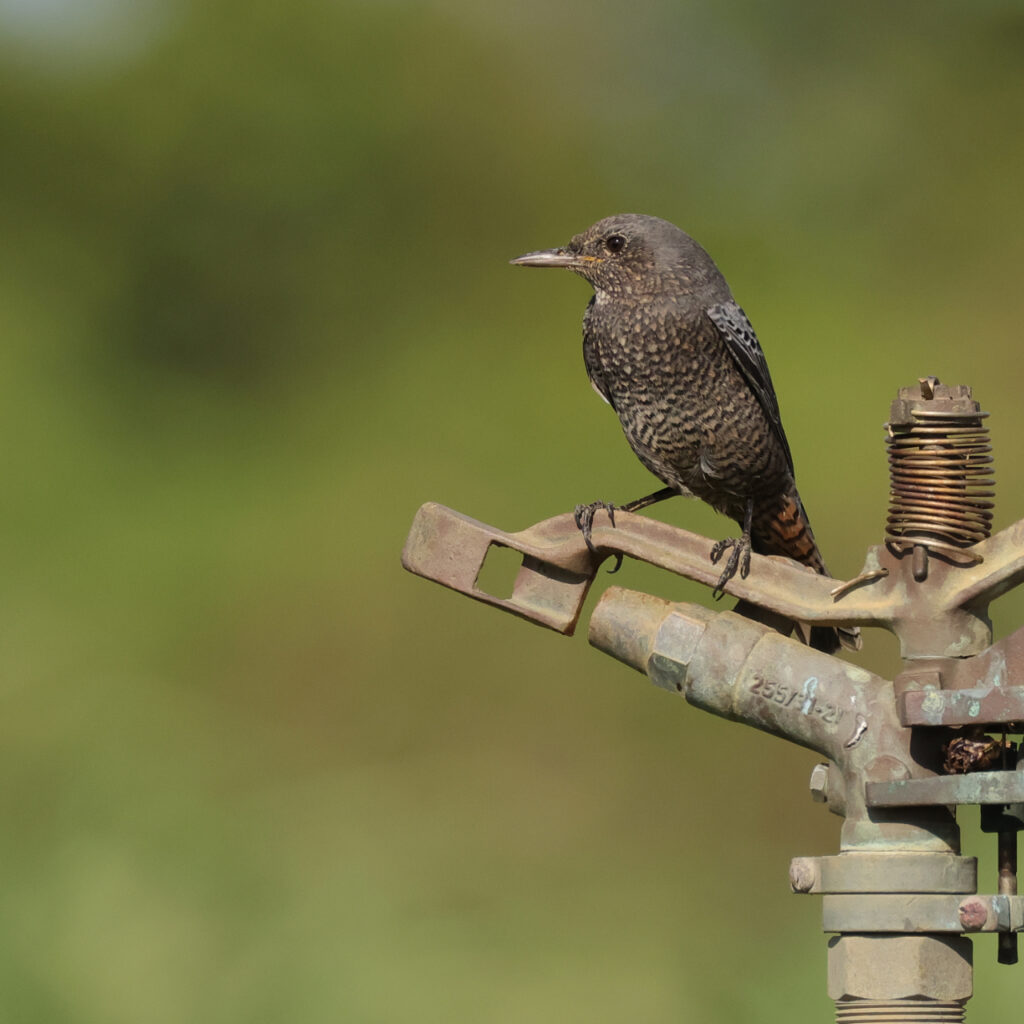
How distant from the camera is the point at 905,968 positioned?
1.24 m

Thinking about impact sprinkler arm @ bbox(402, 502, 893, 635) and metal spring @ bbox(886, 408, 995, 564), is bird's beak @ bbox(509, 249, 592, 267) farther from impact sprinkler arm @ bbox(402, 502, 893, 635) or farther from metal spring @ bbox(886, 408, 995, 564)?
metal spring @ bbox(886, 408, 995, 564)

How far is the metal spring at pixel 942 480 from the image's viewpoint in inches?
50.8

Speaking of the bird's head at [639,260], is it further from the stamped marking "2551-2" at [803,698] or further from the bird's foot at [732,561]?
the stamped marking "2551-2" at [803,698]

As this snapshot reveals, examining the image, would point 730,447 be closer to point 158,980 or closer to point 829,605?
point 829,605

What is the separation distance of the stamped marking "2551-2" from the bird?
97 cm

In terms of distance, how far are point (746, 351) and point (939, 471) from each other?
1016 millimetres

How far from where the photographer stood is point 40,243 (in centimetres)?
346

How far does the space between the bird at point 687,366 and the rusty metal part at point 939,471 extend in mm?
967

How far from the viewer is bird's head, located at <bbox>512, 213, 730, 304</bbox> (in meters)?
2.24

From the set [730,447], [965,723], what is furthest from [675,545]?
[730,447]

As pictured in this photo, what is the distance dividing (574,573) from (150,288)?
217 cm

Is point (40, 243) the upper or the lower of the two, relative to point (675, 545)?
upper

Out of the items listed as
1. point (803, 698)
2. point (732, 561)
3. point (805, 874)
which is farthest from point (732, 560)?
point (805, 874)

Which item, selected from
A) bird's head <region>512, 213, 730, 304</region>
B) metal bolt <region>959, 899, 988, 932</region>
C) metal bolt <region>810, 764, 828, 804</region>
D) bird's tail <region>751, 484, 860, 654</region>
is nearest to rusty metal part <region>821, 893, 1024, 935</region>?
metal bolt <region>959, 899, 988, 932</region>
